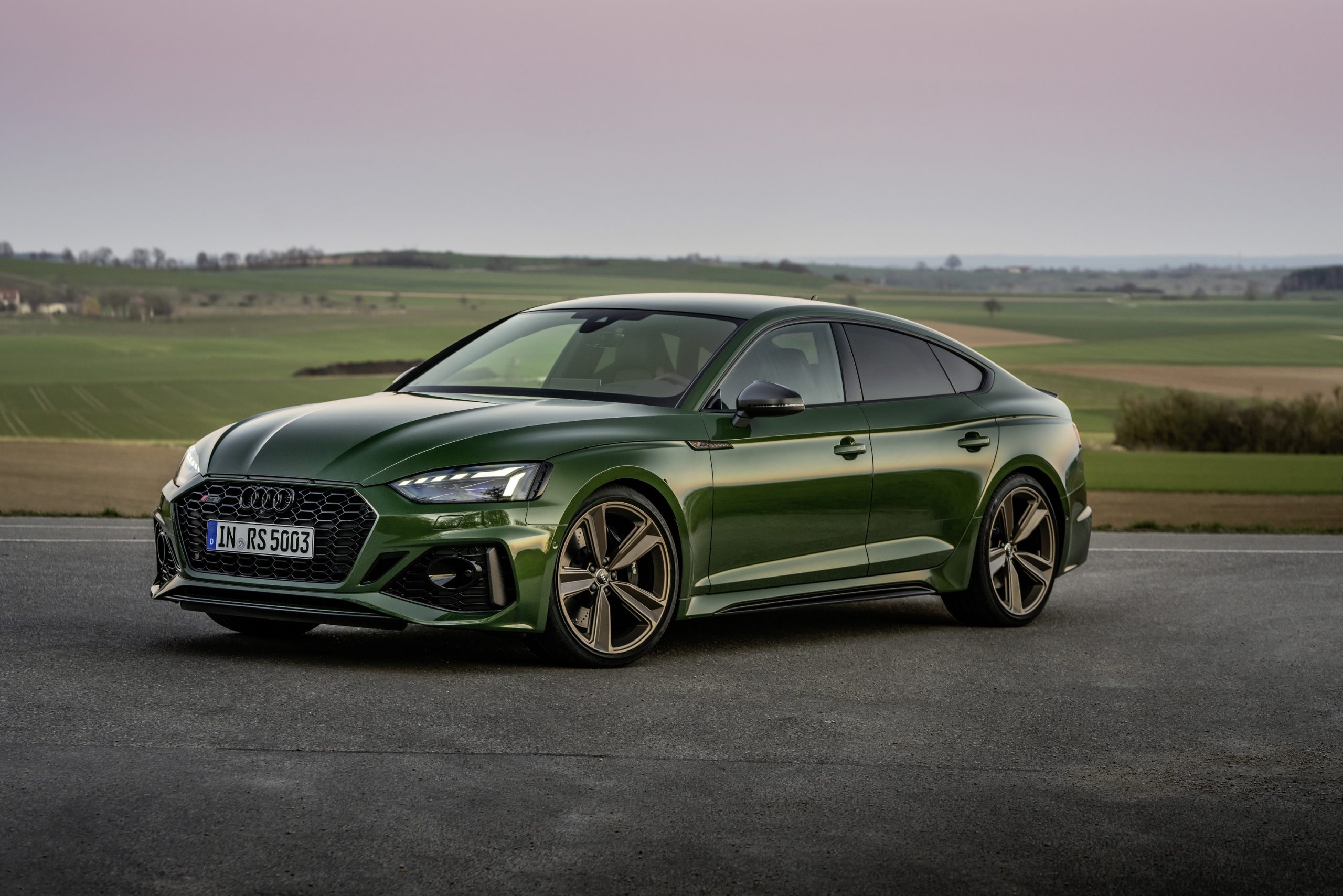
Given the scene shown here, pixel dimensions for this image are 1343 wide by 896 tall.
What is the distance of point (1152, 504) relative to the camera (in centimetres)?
3180

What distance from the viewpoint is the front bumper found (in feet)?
24.0

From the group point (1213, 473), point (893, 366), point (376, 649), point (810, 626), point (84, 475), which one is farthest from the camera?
point (1213, 473)

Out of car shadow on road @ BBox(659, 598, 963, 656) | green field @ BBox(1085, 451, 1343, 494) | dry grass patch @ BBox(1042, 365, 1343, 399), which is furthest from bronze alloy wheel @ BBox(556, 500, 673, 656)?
dry grass patch @ BBox(1042, 365, 1343, 399)

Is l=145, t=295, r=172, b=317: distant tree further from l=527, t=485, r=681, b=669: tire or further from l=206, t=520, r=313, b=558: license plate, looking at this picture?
l=527, t=485, r=681, b=669: tire

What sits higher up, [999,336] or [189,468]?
[189,468]

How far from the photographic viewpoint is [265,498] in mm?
7523

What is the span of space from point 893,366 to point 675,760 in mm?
3772

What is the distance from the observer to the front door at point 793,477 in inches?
324

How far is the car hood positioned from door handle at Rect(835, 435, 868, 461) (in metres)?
0.92

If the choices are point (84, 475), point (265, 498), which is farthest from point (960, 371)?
point (84, 475)

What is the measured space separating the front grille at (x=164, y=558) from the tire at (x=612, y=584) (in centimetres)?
163

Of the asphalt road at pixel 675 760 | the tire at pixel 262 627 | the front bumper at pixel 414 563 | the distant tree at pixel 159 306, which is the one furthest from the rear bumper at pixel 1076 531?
the distant tree at pixel 159 306

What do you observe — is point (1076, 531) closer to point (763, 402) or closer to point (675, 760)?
point (763, 402)

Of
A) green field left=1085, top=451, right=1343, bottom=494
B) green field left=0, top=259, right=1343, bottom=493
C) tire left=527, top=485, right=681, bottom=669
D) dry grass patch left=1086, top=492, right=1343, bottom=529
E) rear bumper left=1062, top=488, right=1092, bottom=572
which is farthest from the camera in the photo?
green field left=0, top=259, right=1343, bottom=493
